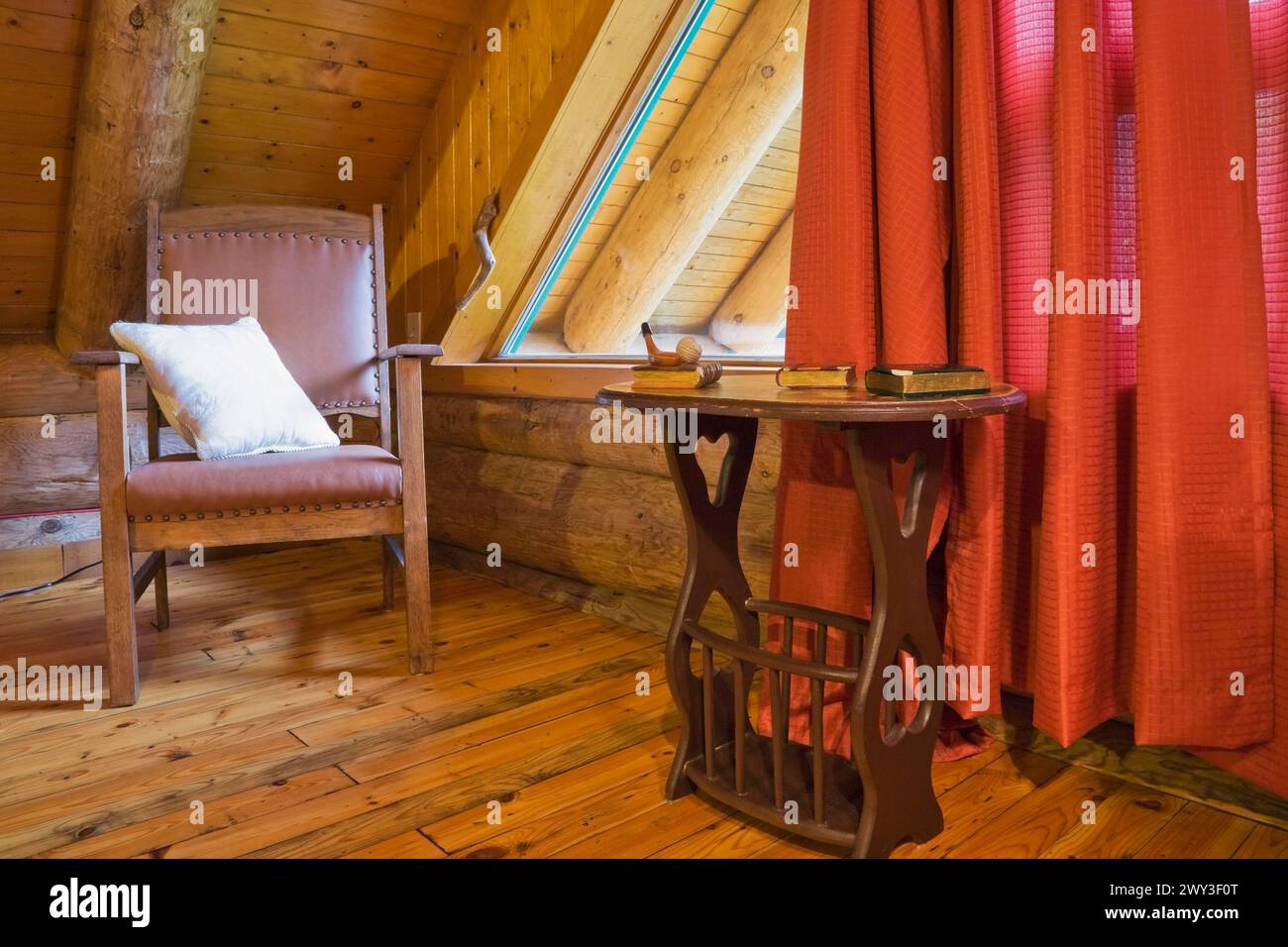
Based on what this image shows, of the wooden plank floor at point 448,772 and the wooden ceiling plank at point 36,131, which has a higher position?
the wooden ceiling plank at point 36,131

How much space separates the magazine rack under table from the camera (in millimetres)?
1224

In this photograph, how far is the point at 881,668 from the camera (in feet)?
4.12

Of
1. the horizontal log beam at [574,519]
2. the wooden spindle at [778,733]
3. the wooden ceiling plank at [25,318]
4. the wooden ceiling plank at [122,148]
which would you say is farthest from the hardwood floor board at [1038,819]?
the wooden ceiling plank at [25,318]

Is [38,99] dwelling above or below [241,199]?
above

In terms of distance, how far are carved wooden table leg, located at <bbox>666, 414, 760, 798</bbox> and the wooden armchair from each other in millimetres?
738

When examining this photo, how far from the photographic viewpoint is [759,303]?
8.20 ft

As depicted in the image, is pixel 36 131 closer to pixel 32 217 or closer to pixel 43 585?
pixel 32 217

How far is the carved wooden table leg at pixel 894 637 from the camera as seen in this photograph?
1241mm

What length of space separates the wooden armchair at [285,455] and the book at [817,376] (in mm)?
950

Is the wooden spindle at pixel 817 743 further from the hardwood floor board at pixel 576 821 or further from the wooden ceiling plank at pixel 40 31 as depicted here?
the wooden ceiling plank at pixel 40 31

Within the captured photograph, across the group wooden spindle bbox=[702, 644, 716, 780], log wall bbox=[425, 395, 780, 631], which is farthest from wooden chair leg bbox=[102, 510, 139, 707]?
wooden spindle bbox=[702, 644, 716, 780]

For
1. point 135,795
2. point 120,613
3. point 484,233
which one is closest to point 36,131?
point 484,233

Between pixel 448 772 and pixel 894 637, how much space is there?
78 cm
